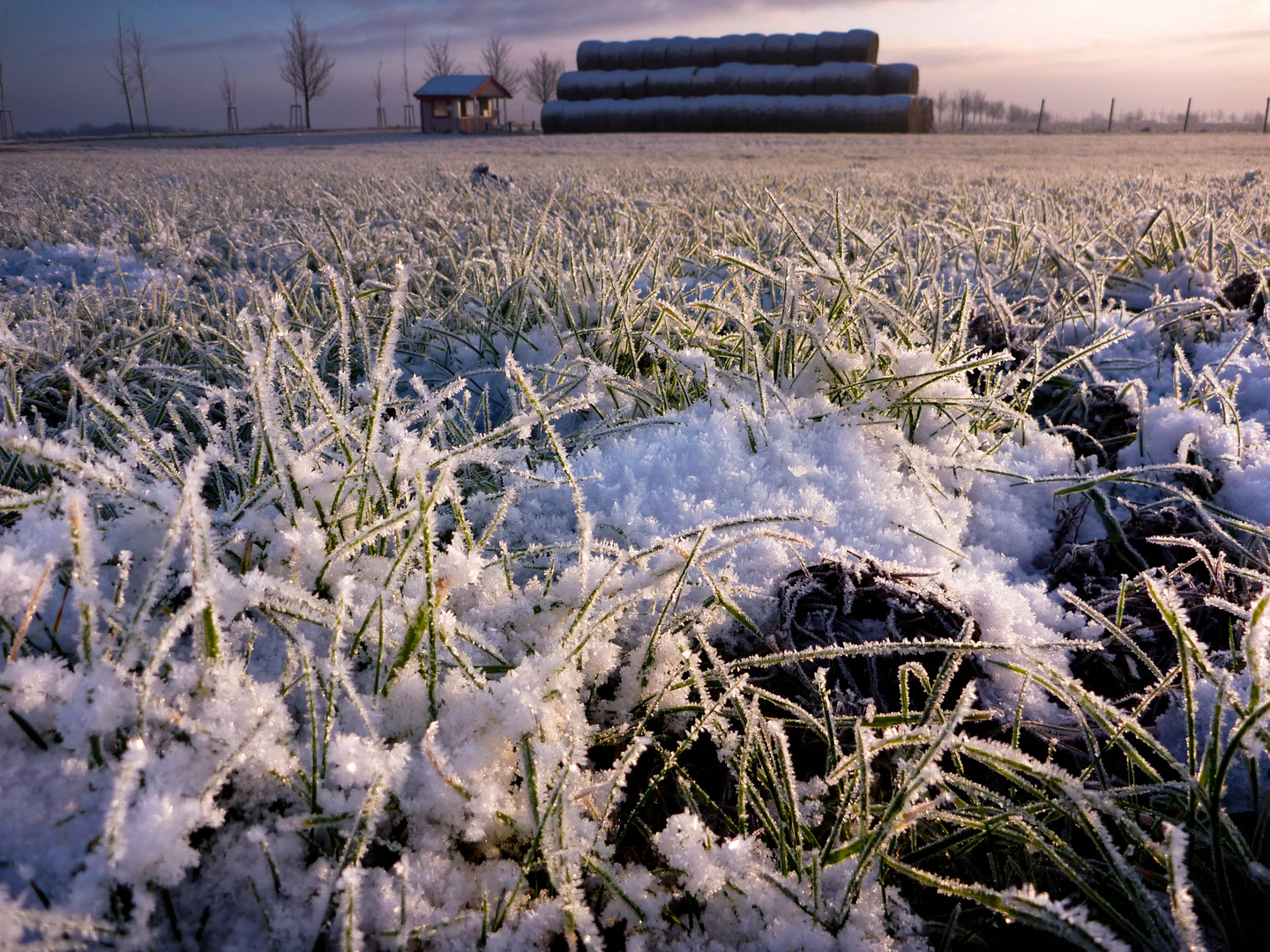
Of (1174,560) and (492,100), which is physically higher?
(492,100)

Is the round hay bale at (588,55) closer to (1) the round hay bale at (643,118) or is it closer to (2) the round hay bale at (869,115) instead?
(1) the round hay bale at (643,118)

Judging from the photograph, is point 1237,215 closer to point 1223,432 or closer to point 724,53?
point 1223,432

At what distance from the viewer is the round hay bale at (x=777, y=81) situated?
81.8 ft

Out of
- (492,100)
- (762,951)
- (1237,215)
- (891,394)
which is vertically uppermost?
(492,100)

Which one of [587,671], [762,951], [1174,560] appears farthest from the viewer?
[1174,560]

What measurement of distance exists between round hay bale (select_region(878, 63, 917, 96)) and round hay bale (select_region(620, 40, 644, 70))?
28.5 ft

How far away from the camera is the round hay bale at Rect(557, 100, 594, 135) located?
24.4 metres

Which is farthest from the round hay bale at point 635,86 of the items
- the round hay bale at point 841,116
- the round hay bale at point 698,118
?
the round hay bale at point 841,116

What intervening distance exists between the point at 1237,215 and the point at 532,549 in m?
3.80

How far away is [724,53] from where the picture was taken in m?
26.8

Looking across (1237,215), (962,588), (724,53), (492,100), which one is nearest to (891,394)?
(962,588)

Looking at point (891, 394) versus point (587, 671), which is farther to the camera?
point (891, 394)

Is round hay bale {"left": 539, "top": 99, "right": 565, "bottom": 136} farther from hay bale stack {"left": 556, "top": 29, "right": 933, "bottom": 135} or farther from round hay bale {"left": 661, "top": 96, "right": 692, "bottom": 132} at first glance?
round hay bale {"left": 661, "top": 96, "right": 692, "bottom": 132}

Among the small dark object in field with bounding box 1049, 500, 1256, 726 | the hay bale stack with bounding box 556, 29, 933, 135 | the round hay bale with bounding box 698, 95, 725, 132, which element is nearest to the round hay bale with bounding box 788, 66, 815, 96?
the hay bale stack with bounding box 556, 29, 933, 135
